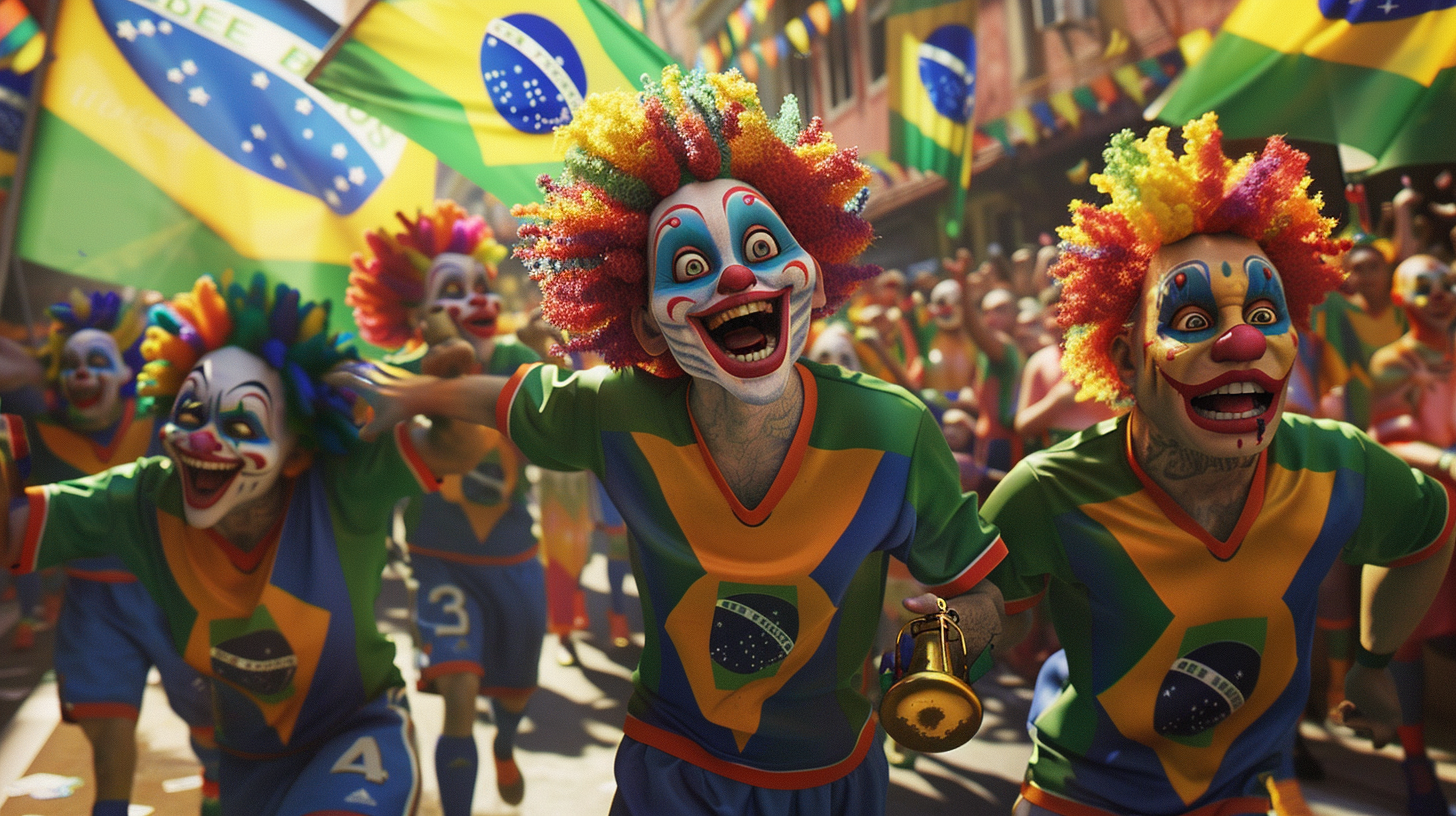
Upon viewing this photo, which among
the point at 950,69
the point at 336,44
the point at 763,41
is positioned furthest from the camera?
the point at 763,41

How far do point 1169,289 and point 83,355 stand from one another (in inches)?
176

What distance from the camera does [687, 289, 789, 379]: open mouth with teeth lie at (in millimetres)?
2168

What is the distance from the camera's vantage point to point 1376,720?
248 cm

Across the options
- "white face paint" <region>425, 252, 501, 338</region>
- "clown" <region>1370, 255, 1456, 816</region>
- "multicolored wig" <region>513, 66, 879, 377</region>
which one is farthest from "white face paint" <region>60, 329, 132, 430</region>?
"clown" <region>1370, 255, 1456, 816</region>

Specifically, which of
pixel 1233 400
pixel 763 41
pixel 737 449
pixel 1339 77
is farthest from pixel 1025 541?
pixel 763 41

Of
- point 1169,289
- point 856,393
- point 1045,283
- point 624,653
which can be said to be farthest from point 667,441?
point 1045,283

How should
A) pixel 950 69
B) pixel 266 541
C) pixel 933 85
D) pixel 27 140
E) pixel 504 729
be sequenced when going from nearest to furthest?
pixel 266 541
pixel 504 729
pixel 27 140
pixel 950 69
pixel 933 85

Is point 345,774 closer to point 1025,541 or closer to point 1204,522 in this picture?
point 1025,541

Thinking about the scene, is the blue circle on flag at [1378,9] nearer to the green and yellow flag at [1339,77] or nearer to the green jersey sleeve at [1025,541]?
the green and yellow flag at [1339,77]

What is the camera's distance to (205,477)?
2807mm

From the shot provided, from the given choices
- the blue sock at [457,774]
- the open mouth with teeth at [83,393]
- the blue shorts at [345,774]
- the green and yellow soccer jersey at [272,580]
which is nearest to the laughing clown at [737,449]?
the blue shorts at [345,774]

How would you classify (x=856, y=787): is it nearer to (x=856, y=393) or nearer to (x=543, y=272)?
(x=856, y=393)

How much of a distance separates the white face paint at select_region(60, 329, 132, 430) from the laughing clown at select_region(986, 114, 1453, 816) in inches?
159

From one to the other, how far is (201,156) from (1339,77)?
Result: 5007 mm
